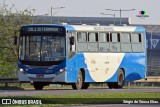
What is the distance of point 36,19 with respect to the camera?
6281cm

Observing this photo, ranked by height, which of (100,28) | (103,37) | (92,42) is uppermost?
(100,28)

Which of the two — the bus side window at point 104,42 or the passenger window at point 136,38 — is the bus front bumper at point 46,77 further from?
the passenger window at point 136,38

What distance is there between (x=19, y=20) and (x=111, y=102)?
3362cm

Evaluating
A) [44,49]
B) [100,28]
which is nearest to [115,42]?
[100,28]

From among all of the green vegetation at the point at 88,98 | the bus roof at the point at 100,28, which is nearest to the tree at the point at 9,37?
the bus roof at the point at 100,28

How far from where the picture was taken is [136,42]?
1700 inches

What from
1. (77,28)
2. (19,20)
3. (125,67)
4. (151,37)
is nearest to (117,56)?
(125,67)

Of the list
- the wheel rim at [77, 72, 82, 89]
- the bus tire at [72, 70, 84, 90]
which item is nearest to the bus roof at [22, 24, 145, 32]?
A: the bus tire at [72, 70, 84, 90]

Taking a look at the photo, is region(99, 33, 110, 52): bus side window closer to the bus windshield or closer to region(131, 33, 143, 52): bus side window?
region(131, 33, 143, 52): bus side window

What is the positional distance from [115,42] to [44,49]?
4989mm

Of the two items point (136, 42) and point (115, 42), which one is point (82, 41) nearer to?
point (115, 42)

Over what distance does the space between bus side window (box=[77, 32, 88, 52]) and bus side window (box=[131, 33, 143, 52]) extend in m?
4.15

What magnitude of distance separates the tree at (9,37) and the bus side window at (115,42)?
9.34 metres

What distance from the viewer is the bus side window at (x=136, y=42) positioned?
1692 inches
